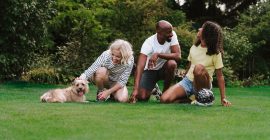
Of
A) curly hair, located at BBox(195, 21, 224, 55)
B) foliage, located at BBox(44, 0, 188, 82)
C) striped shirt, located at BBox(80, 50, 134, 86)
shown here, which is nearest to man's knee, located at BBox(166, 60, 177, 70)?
striped shirt, located at BBox(80, 50, 134, 86)

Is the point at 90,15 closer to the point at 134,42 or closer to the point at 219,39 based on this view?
the point at 134,42

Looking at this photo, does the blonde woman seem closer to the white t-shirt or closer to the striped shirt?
the striped shirt

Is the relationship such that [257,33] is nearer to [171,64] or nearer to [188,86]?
[171,64]

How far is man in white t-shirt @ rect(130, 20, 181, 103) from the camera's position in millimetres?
9266

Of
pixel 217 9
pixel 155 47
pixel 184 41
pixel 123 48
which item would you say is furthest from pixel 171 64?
pixel 217 9

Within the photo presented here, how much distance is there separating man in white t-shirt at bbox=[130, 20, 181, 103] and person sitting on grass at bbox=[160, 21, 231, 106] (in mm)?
310

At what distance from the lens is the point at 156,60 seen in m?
9.49

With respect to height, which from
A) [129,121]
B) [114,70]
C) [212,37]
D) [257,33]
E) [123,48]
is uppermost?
[257,33]

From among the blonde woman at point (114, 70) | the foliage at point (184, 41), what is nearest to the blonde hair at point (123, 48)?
the blonde woman at point (114, 70)

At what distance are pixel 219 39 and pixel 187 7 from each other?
597 inches

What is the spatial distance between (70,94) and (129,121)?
2709 millimetres

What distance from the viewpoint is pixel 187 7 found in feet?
78.7

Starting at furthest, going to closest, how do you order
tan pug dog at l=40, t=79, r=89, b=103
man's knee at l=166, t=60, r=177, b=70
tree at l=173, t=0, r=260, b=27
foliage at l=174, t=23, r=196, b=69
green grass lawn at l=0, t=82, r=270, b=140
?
1. tree at l=173, t=0, r=260, b=27
2. foliage at l=174, t=23, r=196, b=69
3. man's knee at l=166, t=60, r=177, b=70
4. tan pug dog at l=40, t=79, r=89, b=103
5. green grass lawn at l=0, t=82, r=270, b=140

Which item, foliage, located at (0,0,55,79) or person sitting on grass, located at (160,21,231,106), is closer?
person sitting on grass, located at (160,21,231,106)
